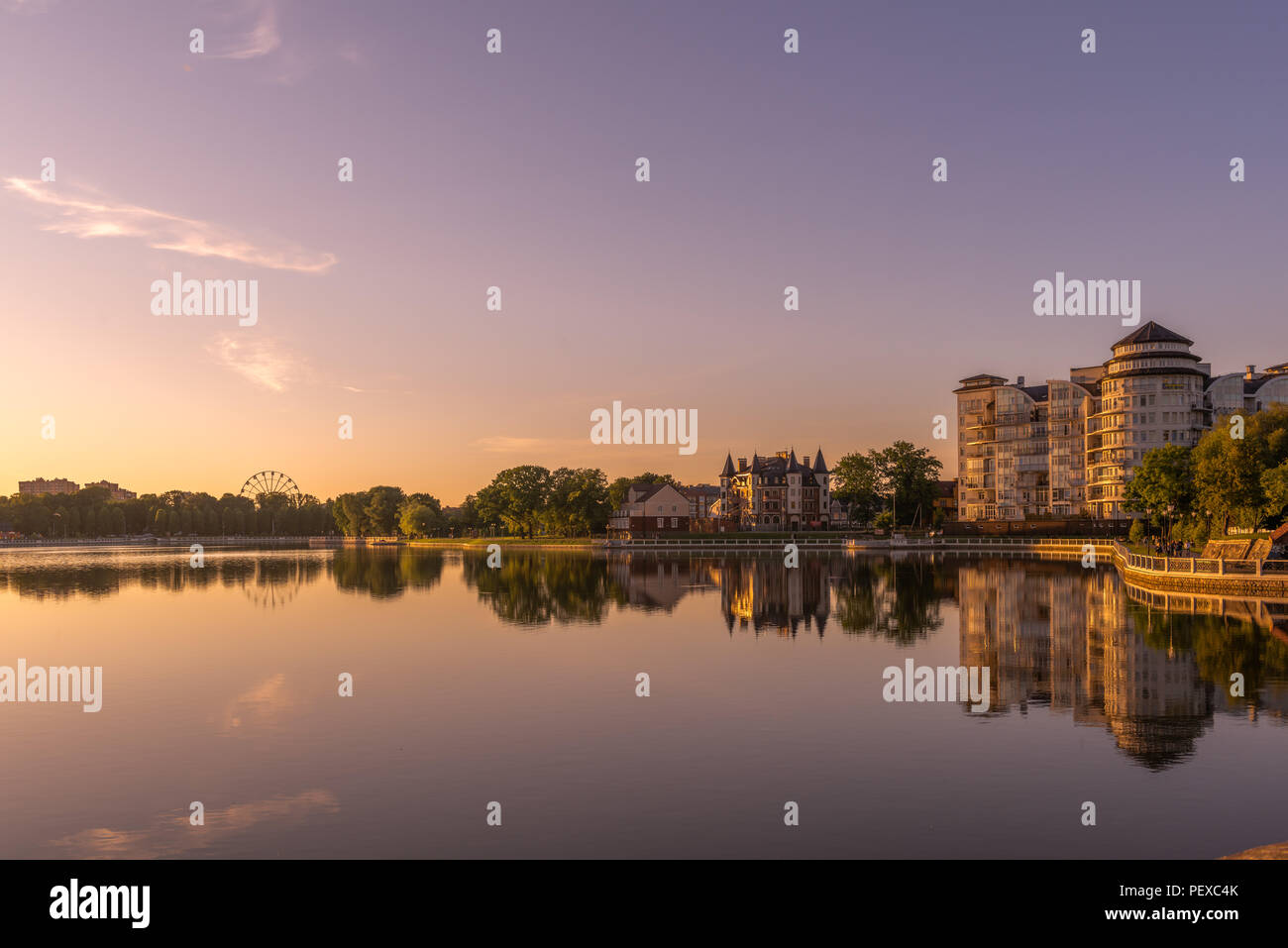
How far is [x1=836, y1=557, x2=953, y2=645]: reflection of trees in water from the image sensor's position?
1709 inches

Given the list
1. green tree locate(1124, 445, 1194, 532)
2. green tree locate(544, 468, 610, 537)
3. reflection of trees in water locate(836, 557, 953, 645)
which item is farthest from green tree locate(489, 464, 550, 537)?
green tree locate(1124, 445, 1194, 532)

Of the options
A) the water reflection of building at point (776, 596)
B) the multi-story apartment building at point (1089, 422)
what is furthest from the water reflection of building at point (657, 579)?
the multi-story apartment building at point (1089, 422)

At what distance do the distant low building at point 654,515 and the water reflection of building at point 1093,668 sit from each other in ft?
389

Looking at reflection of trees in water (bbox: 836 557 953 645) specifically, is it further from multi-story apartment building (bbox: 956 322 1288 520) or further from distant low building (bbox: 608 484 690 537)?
distant low building (bbox: 608 484 690 537)

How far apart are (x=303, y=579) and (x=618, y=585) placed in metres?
31.9

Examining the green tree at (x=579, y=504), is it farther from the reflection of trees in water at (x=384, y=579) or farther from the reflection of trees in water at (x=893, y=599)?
the reflection of trees in water at (x=893, y=599)

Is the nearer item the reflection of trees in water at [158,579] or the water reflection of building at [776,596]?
the water reflection of building at [776,596]

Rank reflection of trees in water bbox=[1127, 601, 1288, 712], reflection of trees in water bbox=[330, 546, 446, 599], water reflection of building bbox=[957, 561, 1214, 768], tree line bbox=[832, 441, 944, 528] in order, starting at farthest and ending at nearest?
1. tree line bbox=[832, 441, 944, 528]
2. reflection of trees in water bbox=[330, 546, 446, 599]
3. reflection of trees in water bbox=[1127, 601, 1288, 712]
4. water reflection of building bbox=[957, 561, 1214, 768]

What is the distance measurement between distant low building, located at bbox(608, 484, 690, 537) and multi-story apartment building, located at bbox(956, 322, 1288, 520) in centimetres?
5151

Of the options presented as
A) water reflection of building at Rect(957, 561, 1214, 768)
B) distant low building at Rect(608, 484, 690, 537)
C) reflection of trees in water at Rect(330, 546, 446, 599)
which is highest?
distant low building at Rect(608, 484, 690, 537)

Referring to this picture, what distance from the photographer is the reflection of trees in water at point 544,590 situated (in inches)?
1993

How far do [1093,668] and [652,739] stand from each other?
57.5 ft

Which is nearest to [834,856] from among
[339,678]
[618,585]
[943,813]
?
A: [943,813]

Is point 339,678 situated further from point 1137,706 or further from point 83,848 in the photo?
point 1137,706
